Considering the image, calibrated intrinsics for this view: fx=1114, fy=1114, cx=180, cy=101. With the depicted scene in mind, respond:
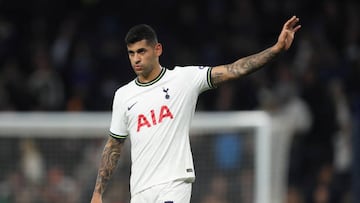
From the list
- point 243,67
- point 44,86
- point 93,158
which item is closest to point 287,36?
point 243,67

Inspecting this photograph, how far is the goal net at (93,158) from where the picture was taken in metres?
11.6

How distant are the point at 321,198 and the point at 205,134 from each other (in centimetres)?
178

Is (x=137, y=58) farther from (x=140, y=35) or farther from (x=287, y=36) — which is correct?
(x=287, y=36)

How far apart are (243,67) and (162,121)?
65cm

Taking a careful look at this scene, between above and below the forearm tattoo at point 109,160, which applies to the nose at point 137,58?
above

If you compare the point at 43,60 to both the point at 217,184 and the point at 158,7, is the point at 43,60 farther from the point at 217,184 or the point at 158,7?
the point at 217,184

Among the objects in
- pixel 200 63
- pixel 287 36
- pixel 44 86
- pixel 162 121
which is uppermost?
pixel 200 63

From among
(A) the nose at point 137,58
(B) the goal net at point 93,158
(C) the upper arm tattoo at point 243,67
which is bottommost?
(B) the goal net at point 93,158

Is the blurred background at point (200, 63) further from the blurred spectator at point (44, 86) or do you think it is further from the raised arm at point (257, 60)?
the raised arm at point (257, 60)

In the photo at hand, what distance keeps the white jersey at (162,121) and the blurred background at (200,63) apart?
430cm

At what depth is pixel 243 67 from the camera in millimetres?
7223

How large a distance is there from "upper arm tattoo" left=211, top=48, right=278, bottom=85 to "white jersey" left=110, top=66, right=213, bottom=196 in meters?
0.08

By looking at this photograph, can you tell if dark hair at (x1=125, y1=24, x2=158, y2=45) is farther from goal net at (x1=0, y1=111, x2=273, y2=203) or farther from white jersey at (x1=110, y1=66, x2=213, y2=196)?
goal net at (x1=0, y1=111, x2=273, y2=203)

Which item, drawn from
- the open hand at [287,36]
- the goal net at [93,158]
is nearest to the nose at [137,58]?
the open hand at [287,36]
